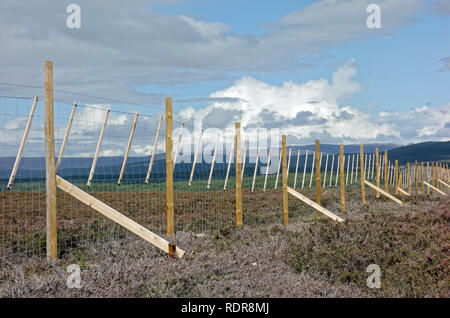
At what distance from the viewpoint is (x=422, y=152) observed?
152m

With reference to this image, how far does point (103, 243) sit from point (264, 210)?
8.04 m

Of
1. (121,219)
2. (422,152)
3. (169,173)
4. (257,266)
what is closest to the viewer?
(257,266)

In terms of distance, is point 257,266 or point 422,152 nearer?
point 257,266

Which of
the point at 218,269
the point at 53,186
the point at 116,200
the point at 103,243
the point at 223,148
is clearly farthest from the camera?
the point at 223,148

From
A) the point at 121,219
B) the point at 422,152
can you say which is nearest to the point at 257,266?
the point at 121,219

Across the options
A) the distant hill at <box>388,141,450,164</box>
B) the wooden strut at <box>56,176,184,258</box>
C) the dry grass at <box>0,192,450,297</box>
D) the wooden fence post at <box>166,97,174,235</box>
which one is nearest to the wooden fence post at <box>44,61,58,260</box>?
the wooden strut at <box>56,176,184,258</box>

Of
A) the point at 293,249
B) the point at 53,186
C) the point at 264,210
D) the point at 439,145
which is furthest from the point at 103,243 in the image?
the point at 439,145

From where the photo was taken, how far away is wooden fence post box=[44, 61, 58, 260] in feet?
24.8

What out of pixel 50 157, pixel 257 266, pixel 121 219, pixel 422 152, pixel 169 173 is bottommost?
pixel 422 152

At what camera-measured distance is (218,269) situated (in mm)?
6699

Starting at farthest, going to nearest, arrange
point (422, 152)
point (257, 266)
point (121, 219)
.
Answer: point (422, 152), point (121, 219), point (257, 266)

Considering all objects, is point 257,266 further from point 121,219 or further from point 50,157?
point 50,157

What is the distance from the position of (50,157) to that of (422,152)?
530 feet
